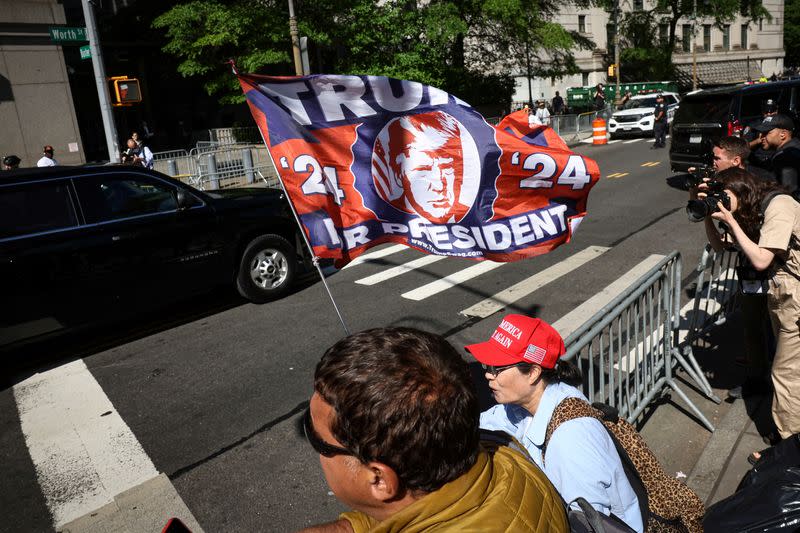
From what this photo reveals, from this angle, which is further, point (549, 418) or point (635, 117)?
point (635, 117)

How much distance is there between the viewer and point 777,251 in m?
3.71

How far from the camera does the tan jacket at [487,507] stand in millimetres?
1376

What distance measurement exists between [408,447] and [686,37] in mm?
59747

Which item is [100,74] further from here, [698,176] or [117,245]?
[698,176]

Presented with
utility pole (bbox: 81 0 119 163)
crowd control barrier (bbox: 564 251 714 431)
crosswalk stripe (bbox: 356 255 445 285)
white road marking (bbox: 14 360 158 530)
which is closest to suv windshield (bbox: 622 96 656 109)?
crosswalk stripe (bbox: 356 255 445 285)

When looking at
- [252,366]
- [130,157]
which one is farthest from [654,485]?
[130,157]

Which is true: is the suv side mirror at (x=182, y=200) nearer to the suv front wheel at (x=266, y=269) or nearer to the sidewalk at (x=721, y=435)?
the suv front wheel at (x=266, y=269)

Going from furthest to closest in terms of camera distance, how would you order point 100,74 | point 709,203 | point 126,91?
point 100,74 < point 126,91 < point 709,203

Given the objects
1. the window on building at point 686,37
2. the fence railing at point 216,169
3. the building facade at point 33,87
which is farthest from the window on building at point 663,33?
the building facade at point 33,87

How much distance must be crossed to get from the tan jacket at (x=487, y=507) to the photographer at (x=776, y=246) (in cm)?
281

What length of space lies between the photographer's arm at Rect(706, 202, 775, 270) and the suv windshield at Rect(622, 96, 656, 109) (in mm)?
24482

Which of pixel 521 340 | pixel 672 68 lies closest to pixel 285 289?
pixel 521 340

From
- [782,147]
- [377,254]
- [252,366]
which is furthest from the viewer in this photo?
[377,254]

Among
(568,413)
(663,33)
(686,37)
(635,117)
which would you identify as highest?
(663,33)
